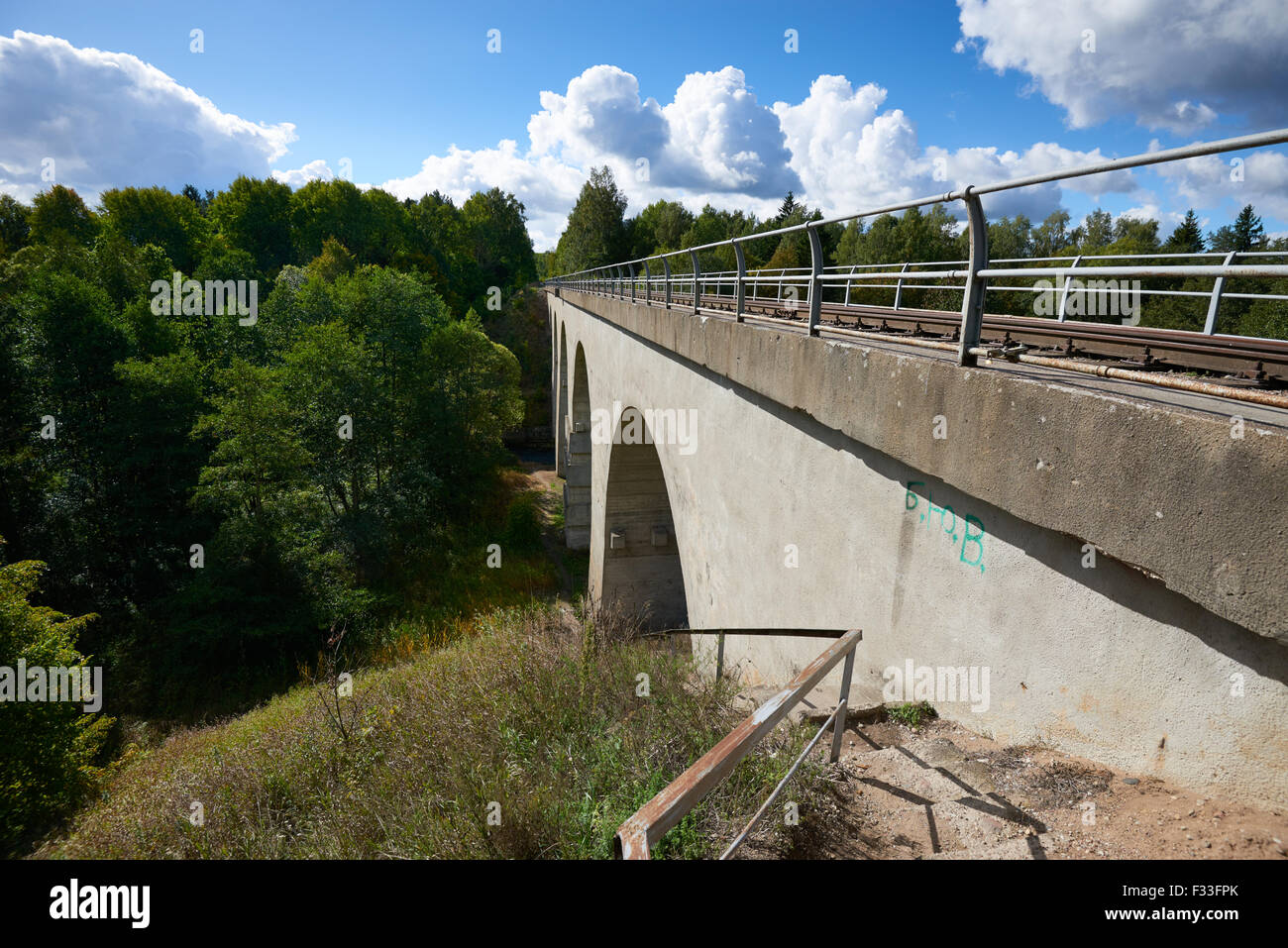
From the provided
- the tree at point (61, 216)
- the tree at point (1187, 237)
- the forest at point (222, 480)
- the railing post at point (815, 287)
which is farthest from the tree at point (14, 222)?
the tree at point (1187, 237)

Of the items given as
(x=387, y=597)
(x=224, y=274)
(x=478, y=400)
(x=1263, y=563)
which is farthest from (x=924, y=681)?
(x=224, y=274)

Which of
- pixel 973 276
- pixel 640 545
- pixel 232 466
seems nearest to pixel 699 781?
pixel 973 276

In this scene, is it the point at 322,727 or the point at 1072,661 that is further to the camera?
the point at 322,727

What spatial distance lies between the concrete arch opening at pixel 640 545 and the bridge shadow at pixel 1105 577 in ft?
34.2

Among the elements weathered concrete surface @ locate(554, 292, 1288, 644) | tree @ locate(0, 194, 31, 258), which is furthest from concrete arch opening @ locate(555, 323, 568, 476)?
tree @ locate(0, 194, 31, 258)

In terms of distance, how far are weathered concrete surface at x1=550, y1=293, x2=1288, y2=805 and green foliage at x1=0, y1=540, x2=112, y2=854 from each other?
1249 cm

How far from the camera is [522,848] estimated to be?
3.07 metres

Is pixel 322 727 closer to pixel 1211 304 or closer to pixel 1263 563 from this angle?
pixel 1263 563

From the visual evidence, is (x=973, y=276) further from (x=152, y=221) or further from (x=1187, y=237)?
(x=152, y=221)

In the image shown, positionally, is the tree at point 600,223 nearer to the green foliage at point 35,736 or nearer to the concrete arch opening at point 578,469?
the concrete arch opening at point 578,469

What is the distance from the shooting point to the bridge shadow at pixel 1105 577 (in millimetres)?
1824

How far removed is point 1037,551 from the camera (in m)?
2.48

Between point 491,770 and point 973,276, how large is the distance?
12.7ft

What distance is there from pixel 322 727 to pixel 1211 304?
958 cm
